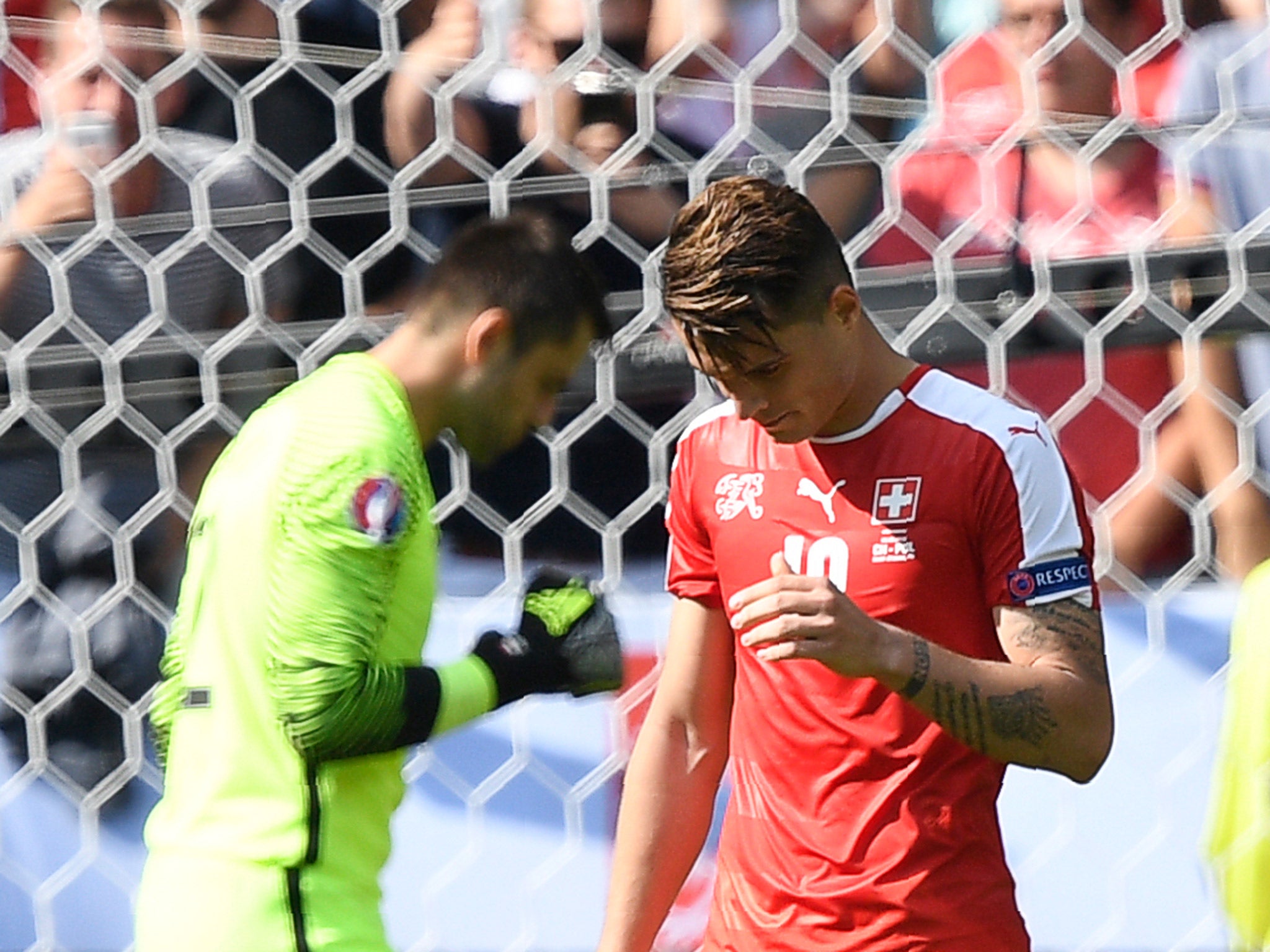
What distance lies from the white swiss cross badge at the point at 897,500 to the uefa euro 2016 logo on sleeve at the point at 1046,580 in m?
0.09

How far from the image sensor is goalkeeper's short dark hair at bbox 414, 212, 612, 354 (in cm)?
138

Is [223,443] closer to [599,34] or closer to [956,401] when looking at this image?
[599,34]

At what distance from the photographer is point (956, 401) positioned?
4.18 ft

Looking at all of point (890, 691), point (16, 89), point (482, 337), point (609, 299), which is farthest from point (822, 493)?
point (16, 89)

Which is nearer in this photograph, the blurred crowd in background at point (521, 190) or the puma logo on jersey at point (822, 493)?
the puma logo on jersey at point (822, 493)

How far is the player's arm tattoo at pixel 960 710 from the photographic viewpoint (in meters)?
1.14

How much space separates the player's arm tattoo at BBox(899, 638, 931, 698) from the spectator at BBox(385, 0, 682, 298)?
2.07 ft

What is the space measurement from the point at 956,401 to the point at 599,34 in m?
0.59

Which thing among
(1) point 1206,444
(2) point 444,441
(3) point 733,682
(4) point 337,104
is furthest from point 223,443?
(1) point 1206,444

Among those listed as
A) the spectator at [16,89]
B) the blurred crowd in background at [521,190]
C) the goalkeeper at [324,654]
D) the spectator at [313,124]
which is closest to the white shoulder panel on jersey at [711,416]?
the goalkeeper at [324,654]

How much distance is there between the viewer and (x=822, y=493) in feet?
4.29

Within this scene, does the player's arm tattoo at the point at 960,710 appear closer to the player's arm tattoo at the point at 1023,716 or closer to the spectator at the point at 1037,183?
the player's arm tattoo at the point at 1023,716

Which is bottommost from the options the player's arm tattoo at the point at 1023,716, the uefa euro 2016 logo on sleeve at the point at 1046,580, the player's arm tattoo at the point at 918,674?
the player's arm tattoo at the point at 1023,716

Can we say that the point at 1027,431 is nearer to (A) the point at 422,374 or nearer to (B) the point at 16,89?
(A) the point at 422,374
